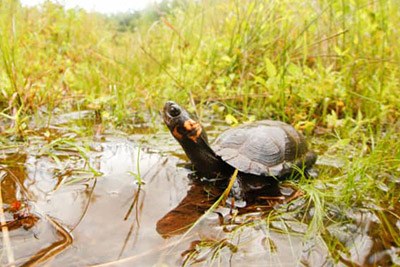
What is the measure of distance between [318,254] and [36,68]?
276cm

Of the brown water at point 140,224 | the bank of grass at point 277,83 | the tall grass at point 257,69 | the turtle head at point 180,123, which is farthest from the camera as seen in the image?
the tall grass at point 257,69

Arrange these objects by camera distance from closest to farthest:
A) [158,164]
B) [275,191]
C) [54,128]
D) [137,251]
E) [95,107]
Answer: [137,251], [275,191], [158,164], [54,128], [95,107]

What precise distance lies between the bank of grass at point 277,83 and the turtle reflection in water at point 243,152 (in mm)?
161

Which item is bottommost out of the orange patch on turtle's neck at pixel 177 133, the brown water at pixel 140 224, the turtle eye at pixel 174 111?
the brown water at pixel 140 224

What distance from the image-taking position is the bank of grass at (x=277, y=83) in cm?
182

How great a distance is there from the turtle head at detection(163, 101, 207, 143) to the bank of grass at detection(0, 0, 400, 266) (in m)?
0.55

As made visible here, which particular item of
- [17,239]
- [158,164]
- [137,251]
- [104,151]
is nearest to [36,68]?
[104,151]

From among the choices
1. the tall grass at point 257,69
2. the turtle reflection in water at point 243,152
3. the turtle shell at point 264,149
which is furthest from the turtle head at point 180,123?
the tall grass at point 257,69

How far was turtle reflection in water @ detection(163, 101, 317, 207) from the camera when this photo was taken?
1568mm

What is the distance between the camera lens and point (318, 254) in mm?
1109

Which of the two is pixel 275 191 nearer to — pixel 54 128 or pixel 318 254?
pixel 318 254

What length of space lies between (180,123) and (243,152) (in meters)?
0.36

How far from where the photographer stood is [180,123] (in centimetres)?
155

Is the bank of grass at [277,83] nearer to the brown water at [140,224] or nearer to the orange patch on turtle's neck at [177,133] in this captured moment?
the brown water at [140,224]
